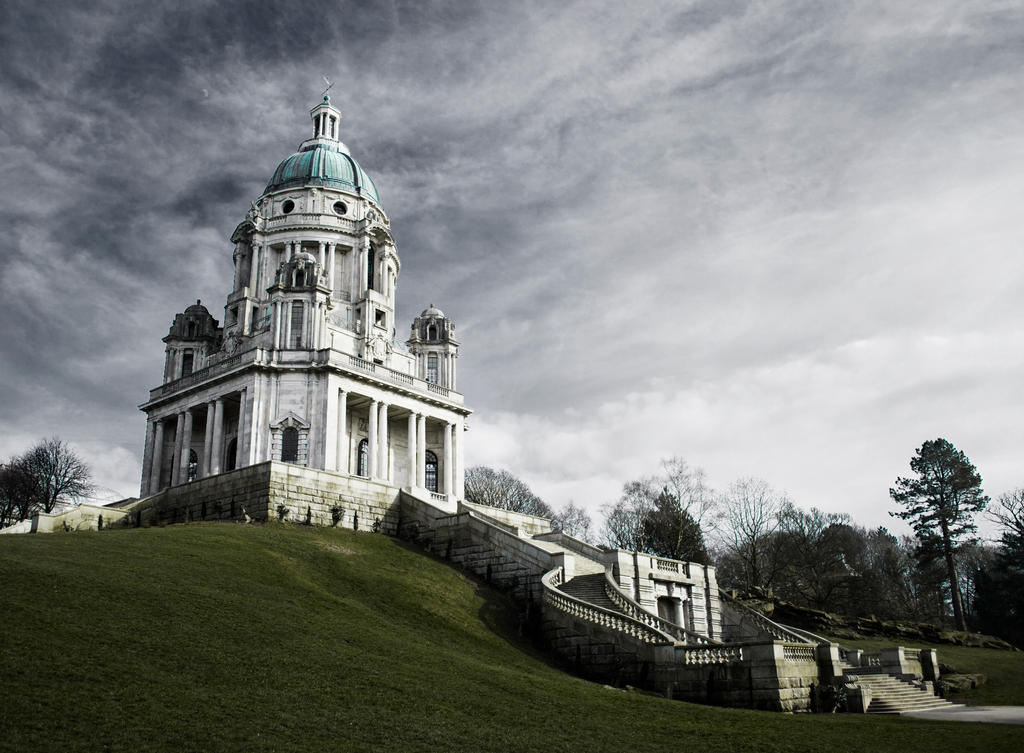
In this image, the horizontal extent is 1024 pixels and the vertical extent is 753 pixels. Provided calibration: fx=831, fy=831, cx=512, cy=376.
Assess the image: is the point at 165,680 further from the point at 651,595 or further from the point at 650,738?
the point at 651,595

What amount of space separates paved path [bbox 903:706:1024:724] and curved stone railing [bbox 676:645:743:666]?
16.8 feet

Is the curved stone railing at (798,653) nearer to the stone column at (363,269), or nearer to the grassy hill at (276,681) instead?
the grassy hill at (276,681)

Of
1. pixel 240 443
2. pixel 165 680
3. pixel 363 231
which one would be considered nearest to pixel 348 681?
pixel 165 680

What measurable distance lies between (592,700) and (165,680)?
957cm

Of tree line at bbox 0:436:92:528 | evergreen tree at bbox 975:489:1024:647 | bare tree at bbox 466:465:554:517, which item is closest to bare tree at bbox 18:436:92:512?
tree line at bbox 0:436:92:528

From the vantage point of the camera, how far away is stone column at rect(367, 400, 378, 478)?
53250 millimetres

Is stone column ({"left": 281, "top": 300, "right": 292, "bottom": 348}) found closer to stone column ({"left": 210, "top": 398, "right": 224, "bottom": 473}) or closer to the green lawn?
stone column ({"left": 210, "top": 398, "right": 224, "bottom": 473})

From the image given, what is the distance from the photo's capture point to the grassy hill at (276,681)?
1367 centimetres

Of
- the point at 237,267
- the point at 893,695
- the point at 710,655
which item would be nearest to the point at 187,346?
the point at 237,267

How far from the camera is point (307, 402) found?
2064 inches

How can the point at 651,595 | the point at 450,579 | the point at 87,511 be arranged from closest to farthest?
1. the point at 450,579
2. the point at 651,595
3. the point at 87,511

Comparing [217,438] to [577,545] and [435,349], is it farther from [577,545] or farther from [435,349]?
[577,545]

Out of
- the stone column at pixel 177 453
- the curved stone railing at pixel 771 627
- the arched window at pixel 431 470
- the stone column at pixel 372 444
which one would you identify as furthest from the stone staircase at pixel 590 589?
the stone column at pixel 177 453

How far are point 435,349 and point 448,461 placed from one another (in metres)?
9.85
